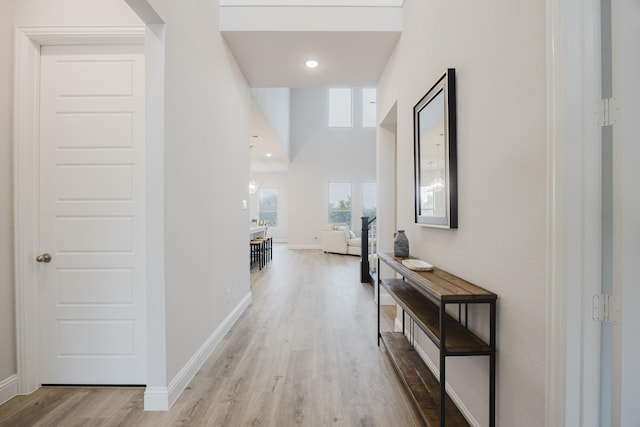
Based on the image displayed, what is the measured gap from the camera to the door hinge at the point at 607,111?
0.92 meters

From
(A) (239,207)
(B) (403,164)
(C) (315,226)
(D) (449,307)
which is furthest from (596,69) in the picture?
(C) (315,226)

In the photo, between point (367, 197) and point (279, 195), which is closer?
point (367, 197)

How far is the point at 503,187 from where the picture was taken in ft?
4.02

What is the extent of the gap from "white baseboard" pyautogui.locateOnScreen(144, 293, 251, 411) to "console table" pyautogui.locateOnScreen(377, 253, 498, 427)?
4.61ft

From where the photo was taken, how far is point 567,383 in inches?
37.2

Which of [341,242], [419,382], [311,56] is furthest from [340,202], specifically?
[419,382]

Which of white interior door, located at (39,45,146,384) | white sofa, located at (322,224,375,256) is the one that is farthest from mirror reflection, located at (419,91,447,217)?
white sofa, located at (322,224,375,256)

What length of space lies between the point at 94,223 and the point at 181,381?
116 centimetres

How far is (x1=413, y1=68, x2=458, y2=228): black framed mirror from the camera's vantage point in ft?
5.33

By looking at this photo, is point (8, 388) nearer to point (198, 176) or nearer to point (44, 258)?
point (44, 258)

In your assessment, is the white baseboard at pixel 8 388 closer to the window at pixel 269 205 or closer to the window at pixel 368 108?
the window at pixel 368 108

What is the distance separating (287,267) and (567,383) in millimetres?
5539

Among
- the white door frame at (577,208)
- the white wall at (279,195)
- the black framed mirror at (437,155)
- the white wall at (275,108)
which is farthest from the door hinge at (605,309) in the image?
the white wall at (279,195)

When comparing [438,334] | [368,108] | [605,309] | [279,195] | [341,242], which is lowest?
[341,242]
